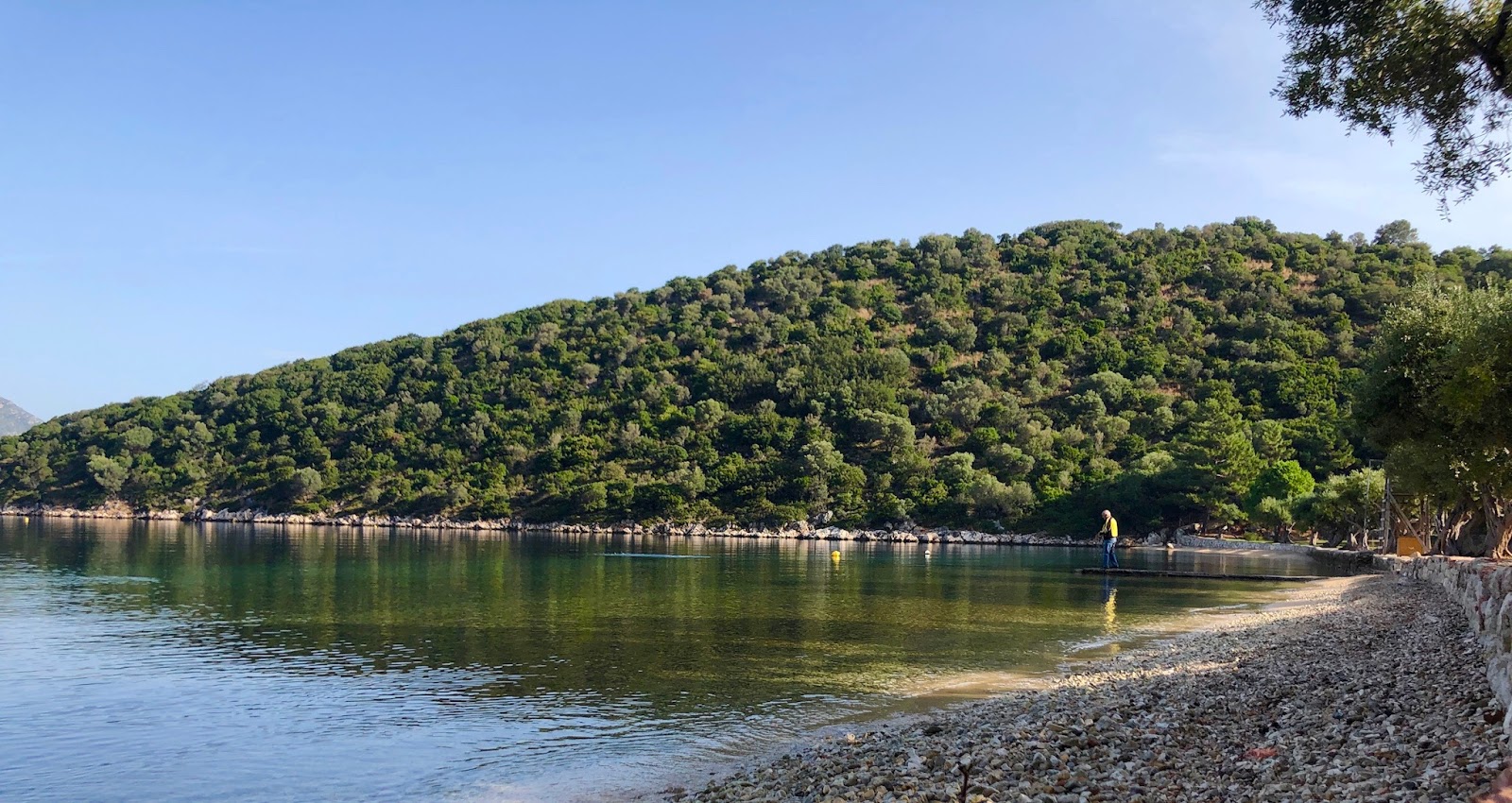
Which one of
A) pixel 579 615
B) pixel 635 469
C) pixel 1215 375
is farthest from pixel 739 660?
pixel 1215 375

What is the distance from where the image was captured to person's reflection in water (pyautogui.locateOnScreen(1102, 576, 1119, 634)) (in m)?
31.2

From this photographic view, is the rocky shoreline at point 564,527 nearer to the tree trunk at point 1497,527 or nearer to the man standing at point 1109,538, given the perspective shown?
the man standing at point 1109,538

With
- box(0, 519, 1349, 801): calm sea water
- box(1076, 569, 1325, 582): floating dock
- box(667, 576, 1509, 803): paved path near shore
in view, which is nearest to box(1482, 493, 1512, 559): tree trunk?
box(0, 519, 1349, 801): calm sea water

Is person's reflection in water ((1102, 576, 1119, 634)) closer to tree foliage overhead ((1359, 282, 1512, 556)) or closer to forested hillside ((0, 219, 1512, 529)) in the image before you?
tree foliage overhead ((1359, 282, 1512, 556))

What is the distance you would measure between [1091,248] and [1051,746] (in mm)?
177543

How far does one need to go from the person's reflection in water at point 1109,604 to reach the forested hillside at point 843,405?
172 feet

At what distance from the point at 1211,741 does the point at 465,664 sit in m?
16.4

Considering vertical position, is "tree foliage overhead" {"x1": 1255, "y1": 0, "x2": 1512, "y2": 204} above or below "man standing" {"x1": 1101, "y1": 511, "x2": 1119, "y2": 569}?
above

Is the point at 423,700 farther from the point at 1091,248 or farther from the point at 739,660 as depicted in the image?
the point at 1091,248

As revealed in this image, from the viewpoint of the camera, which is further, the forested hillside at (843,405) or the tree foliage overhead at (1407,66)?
the forested hillside at (843,405)

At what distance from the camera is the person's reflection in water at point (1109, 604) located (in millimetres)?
31250

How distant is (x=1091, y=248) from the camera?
17838 cm

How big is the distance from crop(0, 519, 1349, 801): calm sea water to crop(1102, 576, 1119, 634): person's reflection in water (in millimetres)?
319

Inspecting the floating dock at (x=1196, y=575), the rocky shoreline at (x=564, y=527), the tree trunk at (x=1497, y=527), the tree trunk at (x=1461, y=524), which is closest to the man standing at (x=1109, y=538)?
the floating dock at (x=1196, y=575)
